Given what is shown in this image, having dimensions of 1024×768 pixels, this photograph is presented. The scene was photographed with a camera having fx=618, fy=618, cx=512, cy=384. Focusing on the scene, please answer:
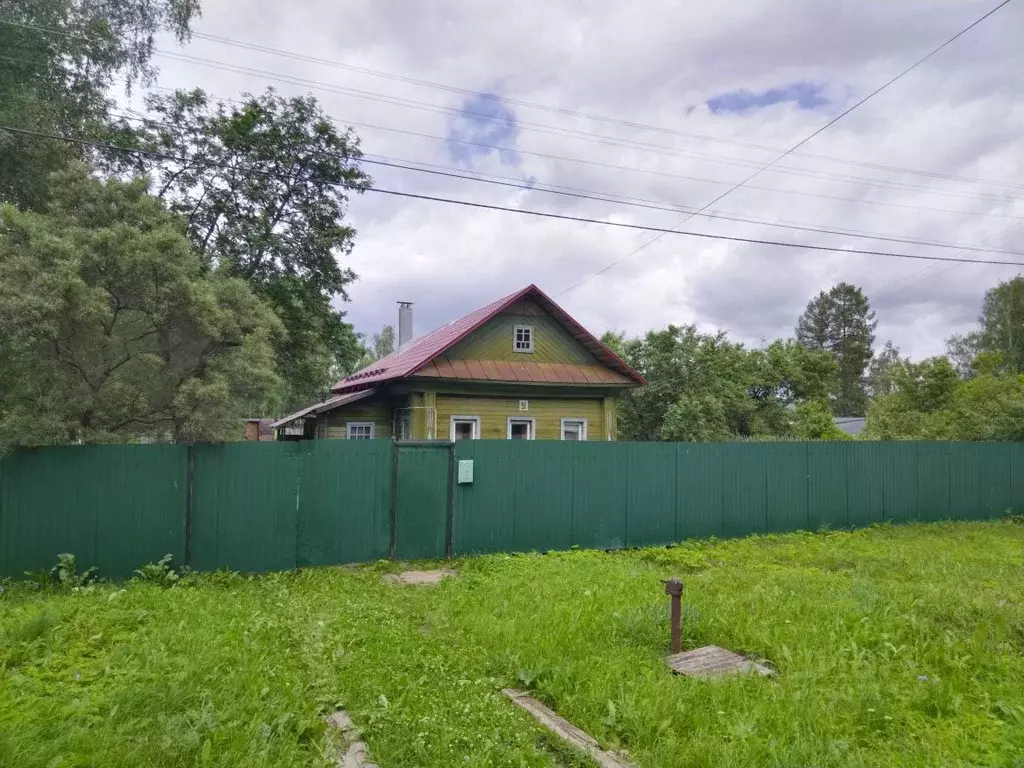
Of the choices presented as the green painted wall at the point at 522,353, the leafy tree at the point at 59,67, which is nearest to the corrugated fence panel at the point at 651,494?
the green painted wall at the point at 522,353

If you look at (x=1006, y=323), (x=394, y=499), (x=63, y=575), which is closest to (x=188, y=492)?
(x=63, y=575)

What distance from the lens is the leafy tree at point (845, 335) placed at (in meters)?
48.8

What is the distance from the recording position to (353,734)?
3.64m

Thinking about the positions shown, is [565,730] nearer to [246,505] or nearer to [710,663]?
[710,663]

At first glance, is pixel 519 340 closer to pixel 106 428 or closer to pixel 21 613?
pixel 106 428

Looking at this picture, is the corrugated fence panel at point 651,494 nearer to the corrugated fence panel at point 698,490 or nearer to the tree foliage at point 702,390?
the corrugated fence panel at point 698,490

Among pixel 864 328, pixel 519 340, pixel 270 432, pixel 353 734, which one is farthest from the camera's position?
pixel 864 328

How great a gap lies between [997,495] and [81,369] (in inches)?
665

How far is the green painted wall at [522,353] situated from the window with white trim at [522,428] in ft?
5.04

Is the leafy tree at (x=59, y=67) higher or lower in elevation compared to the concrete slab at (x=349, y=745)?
higher

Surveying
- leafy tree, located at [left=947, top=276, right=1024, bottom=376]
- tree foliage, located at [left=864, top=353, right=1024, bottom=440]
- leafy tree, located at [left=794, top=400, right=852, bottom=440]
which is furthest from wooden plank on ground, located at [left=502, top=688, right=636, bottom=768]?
leafy tree, located at [left=947, top=276, right=1024, bottom=376]

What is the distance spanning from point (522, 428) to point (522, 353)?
6.18 ft

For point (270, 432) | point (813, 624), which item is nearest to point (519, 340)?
point (813, 624)

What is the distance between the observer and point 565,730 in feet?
12.3
